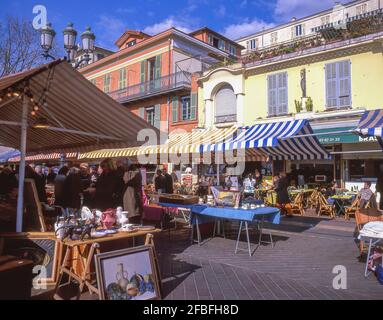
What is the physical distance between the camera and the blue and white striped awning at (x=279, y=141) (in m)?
7.13

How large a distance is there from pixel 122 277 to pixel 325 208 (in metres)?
9.78

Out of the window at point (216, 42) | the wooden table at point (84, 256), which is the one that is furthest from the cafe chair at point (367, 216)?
the window at point (216, 42)

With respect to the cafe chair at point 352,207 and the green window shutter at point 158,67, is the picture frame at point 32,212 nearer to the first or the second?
the cafe chair at point 352,207

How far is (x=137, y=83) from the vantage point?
23.9 metres

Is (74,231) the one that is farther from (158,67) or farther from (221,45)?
(221,45)

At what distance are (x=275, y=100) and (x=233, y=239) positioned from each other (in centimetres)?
1025

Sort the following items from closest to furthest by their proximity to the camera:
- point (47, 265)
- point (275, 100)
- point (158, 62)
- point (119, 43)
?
point (47, 265), point (275, 100), point (158, 62), point (119, 43)

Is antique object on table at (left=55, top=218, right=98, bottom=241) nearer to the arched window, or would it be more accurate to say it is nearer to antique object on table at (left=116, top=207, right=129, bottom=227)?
antique object on table at (left=116, top=207, right=129, bottom=227)

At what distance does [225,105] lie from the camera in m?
18.2

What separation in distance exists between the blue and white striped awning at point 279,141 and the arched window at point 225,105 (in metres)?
8.84

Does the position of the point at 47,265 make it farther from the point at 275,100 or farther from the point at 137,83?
the point at 137,83

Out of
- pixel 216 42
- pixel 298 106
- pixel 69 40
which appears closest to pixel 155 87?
pixel 216 42

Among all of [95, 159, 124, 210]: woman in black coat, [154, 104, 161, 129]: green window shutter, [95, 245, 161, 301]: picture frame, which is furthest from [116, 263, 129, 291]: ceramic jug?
[154, 104, 161, 129]: green window shutter
